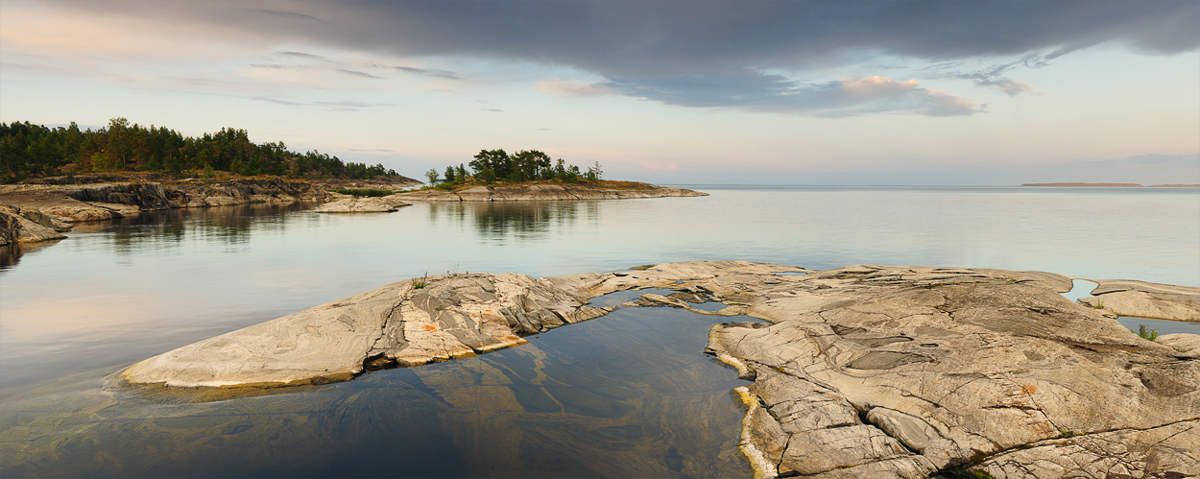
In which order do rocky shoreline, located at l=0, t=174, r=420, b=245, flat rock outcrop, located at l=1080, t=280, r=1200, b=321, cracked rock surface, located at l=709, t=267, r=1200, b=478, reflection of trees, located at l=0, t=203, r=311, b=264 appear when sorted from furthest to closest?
1. rocky shoreline, located at l=0, t=174, r=420, b=245
2. reflection of trees, located at l=0, t=203, r=311, b=264
3. flat rock outcrop, located at l=1080, t=280, r=1200, b=321
4. cracked rock surface, located at l=709, t=267, r=1200, b=478

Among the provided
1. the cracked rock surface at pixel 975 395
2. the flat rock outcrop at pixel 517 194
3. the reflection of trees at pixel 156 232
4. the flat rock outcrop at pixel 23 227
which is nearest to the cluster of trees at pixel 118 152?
the flat rock outcrop at pixel 517 194

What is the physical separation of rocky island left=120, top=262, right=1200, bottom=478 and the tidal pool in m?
0.91

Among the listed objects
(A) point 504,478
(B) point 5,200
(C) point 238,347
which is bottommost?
(A) point 504,478

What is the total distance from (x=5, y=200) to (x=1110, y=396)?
104230 mm

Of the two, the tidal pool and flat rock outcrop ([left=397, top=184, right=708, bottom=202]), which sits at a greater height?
flat rock outcrop ([left=397, top=184, right=708, bottom=202])

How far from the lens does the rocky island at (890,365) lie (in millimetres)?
8367

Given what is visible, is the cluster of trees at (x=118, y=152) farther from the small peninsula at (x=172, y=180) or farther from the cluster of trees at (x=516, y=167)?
the cluster of trees at (x=516, y=167)

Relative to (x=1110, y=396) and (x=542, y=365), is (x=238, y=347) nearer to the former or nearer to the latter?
(x=542, y=365)

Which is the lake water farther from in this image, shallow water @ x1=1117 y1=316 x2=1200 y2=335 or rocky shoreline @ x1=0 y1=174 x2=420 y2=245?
shallow water @ x1=1117 y1=316 x2=1200 y2=335

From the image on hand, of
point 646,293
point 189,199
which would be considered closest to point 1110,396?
point 646,293

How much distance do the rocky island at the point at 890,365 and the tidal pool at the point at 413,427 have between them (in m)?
0.91

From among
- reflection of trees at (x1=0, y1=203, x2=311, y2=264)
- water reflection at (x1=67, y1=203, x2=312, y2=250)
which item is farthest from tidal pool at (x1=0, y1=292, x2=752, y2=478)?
water reflection at (x1=67, y1=203, x2=312, y2=250)

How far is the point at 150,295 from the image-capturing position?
21.9 metres

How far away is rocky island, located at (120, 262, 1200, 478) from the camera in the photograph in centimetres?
837
